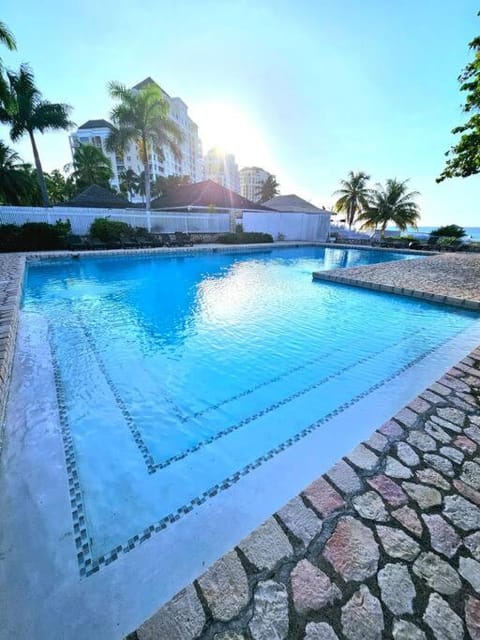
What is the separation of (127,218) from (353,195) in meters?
19.7

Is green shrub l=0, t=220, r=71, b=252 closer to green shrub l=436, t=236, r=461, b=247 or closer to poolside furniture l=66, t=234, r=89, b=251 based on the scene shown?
poolside furniture l=66, t=234, r=89, b=251

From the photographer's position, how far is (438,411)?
241 cm

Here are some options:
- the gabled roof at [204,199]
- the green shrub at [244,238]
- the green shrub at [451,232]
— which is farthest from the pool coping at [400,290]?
the green shrub at [451,232]

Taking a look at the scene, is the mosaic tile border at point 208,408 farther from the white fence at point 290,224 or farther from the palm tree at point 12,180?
the palm tree at point 12,180

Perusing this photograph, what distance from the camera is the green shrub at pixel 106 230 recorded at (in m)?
13.2

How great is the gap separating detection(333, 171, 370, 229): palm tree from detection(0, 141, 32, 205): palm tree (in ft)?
80.7

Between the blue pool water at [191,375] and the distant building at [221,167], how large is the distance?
72.6m

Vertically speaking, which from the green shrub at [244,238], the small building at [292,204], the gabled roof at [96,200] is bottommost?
the green shrub at [244,238]

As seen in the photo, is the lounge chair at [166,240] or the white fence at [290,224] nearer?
the lounge chair at [166,240]

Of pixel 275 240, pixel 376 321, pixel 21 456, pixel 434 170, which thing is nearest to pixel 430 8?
pixel 434 170

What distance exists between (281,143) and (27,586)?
22748mm

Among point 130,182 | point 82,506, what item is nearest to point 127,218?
point 82,506

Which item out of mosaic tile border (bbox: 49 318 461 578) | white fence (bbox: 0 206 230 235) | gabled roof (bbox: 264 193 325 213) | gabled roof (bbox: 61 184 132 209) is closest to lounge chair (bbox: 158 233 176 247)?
white fence (bbox: 0 206 230 235)

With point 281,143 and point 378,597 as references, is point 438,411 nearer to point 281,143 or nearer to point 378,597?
point 378,597
